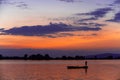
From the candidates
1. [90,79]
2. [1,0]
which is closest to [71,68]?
[90,79]

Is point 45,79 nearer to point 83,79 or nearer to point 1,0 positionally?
point 83,79

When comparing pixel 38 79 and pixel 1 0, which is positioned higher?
pixel 1 0

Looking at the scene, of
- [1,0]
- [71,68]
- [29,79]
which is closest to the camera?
[1,0]

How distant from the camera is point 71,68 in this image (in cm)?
8794

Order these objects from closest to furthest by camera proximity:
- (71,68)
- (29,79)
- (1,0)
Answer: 1. (1,0)
2. (29,79)
3. (71,68)

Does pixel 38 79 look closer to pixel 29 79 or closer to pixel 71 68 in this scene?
pixel 29 79

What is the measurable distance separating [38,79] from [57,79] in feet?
9.30

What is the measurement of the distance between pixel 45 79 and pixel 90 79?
22.3 feet

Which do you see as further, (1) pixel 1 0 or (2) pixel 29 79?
(2) pixel 29 79

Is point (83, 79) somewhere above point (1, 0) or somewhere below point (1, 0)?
below

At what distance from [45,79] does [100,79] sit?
812 cm

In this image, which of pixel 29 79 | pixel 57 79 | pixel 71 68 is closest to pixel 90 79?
pixel 57 79

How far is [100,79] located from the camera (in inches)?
1914

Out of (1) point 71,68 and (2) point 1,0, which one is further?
(1) point 71,68
